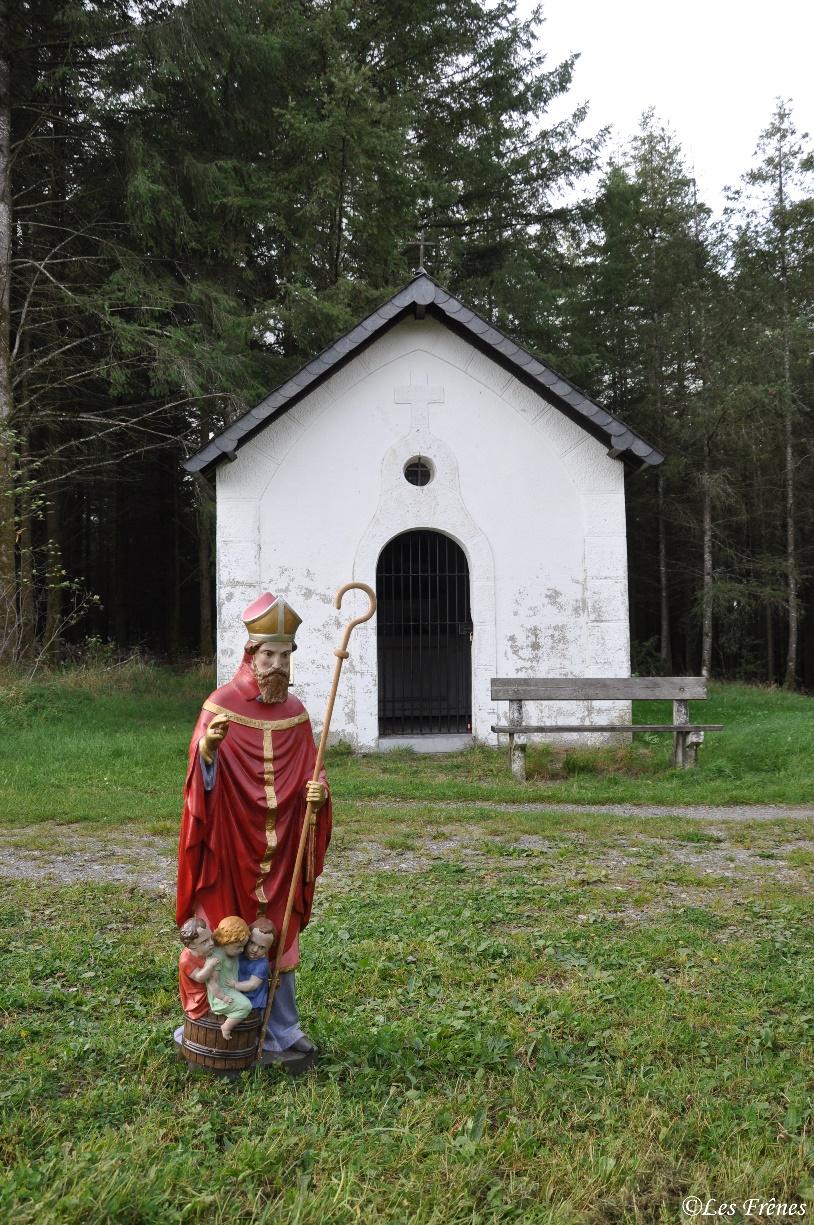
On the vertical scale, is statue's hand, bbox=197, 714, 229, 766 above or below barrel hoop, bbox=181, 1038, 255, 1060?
above

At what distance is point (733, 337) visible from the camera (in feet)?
72.1

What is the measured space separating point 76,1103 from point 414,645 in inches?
460

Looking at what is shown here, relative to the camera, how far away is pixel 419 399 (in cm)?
1230

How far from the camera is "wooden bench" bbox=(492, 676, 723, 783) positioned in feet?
33.8

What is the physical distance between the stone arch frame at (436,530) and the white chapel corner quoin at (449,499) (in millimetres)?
18

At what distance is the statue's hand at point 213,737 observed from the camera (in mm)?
3410

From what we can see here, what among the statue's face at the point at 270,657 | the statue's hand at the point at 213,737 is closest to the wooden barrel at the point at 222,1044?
the statue's hand at the point at 213,737

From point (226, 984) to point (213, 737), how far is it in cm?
91

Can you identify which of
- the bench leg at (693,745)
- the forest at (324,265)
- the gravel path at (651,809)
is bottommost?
the gravel path at (651,809)

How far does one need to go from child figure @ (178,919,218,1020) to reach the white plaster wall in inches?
331

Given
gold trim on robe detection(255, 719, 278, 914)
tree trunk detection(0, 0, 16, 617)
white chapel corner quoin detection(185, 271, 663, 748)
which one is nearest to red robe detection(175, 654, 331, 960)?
gold trim on robe detection(255, 719, 278, 914)

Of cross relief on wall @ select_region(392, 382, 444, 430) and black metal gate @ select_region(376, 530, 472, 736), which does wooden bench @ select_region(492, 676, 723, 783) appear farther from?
cross relief on wall @ select_region(392, 382, 444, 430)

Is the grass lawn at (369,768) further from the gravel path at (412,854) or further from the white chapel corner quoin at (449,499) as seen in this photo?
the white chapel corner quoin at (449,499)

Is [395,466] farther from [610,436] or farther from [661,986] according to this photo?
[661,986]
